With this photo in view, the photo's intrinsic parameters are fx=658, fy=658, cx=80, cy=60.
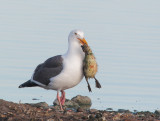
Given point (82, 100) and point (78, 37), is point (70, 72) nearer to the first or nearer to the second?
point (78, 37)

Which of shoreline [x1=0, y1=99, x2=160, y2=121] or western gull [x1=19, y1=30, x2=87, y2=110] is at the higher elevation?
western gull [x1=19, y1=30, x2=87, y2=110]

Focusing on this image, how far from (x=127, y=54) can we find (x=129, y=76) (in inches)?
115

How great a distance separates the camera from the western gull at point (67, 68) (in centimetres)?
1356

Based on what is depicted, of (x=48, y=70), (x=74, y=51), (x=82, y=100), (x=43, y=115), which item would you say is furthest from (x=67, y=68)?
(x=82, y=100)

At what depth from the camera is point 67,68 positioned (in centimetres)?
1355

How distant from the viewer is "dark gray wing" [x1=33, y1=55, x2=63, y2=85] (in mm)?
13789

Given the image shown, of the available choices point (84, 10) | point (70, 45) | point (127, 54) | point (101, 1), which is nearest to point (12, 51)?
point (127, 54)

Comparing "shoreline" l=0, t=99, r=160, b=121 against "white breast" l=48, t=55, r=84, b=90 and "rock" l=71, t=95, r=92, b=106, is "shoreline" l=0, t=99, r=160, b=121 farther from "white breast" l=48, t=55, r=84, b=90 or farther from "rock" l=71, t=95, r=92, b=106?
"rock" l=71, t=95, r=92, b=106

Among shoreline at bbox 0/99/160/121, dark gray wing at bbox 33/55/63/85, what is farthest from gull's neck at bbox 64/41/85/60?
shoreline at bbox 0/99/160/121

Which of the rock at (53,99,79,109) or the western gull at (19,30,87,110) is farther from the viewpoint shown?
the rock at (53,99,79,109)

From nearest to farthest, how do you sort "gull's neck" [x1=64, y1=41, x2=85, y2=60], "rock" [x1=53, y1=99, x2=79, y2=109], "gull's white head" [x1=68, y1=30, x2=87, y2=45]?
"gull's neck" [x1=64, y1=41, x2=85, y2=60] → "gull's white head" [x1=68, y1=30, x2=87, y2=45] → "rock" [x1=53, y1=99, x2=79, y2=109]

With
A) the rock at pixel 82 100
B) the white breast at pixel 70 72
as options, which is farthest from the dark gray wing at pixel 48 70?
the rock at pixel 82 100

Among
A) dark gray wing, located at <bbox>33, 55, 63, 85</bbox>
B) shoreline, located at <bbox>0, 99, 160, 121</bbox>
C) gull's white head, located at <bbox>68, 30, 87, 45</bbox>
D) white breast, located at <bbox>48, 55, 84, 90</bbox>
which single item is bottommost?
shoreline, located at <bbox>0, 99, 160, 121</bbox>

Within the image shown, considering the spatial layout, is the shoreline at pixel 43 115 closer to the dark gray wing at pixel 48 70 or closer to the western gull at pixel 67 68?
the western gull at pixel 67 68
